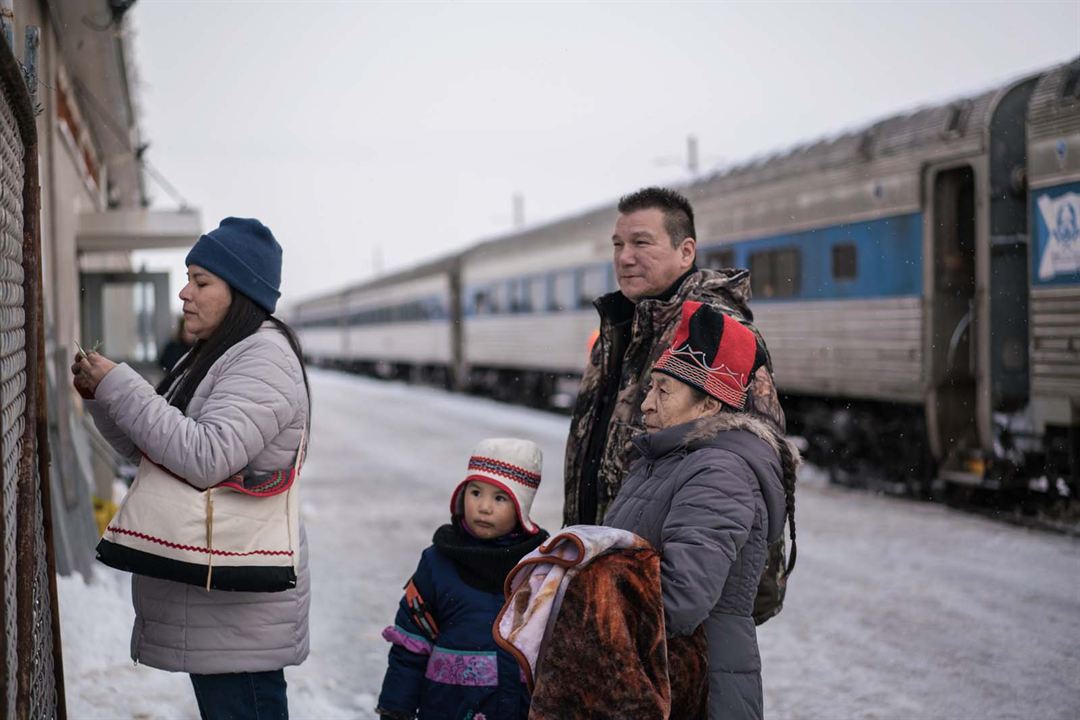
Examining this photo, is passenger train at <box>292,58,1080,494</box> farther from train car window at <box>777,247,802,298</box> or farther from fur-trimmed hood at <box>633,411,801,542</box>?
fur-trimmed hood at <box>633,411,801,542</box>

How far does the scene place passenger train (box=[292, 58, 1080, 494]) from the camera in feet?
26.1

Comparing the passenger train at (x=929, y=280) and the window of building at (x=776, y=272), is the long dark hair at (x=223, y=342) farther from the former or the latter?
the window of building at (x=776, y=272)

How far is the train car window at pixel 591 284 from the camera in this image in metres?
16.5

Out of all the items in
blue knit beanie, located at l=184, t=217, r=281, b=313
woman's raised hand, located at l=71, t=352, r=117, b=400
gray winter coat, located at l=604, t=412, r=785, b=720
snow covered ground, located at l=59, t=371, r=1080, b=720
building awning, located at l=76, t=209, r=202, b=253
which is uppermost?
building awning, located at l=76, t=209, r=202, b=253

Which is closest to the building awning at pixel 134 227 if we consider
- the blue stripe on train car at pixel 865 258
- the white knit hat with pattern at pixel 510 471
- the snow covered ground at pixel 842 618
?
the snow covered ground at pixel 842 618

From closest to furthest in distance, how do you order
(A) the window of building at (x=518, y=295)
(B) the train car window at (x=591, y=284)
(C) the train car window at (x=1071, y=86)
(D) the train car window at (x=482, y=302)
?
(C) the train car window at (x=1071, y=86) → (B) the train car window at (x=591, y=284) → (A) the window of building at (x=518, y=295) → (D) the train car window at (x=482, y=302)

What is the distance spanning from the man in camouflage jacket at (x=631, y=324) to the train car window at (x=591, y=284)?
13.0m

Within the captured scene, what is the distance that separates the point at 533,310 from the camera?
19.9m

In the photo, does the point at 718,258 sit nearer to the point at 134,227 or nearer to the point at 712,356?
the point at 134,227

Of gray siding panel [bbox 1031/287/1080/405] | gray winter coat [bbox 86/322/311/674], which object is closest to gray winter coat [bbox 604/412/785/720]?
gray winter coat [bbox 86/322/311/674]

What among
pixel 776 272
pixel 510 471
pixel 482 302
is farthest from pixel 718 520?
pixel 482 302

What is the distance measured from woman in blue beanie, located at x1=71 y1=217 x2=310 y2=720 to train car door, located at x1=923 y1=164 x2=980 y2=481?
7.47 m

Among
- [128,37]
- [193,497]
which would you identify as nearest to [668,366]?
[193,497]

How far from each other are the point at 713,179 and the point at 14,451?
11.5 meters
